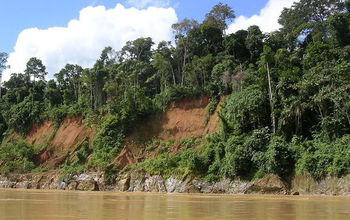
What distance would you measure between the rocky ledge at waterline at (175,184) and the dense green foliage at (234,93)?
0.67 m

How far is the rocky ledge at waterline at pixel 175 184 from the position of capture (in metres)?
26.4

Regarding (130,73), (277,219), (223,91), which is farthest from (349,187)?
(130,73)

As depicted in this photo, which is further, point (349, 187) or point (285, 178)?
point (285, 178)

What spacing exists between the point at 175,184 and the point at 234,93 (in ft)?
36.1

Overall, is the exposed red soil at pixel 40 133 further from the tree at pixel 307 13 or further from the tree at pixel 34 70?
the tree at pixel 307 13

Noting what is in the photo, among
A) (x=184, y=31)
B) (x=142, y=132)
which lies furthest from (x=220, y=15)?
(x=142, y=132)

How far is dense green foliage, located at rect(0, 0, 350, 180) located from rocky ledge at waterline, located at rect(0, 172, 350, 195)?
0.67 meters

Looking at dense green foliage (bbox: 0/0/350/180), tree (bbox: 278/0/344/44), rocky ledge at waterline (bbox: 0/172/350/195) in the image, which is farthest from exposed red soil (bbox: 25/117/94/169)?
tree (bbox: 278/0/344/44)

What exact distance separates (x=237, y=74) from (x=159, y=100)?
10.5 meters

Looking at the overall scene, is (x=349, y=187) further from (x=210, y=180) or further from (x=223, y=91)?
(x=223, y=91)

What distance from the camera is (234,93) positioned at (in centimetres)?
3878

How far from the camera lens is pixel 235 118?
35.2m

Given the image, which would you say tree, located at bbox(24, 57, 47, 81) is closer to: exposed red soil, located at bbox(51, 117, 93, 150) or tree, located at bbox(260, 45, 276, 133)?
exposed red soil, located at bbox(51, 117, 93, 150)

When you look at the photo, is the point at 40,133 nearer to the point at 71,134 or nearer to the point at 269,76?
the point at 71,134
